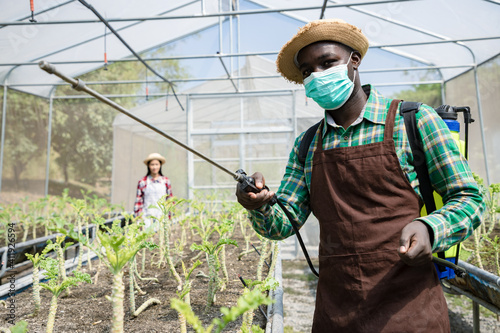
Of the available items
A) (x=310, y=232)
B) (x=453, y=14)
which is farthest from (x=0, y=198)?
(x=453, y=14)

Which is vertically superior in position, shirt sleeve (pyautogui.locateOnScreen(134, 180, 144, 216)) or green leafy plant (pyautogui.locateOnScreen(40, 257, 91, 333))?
shirt sleeve (pyautogui.locateOnScreen(134, 180, 144, 216))

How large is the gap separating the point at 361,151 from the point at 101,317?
1.48 metres

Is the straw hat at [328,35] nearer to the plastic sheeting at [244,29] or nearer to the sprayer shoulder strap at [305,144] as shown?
the sprayer shoulder strap at [305,144]

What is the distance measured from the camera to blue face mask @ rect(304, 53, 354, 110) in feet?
4.13

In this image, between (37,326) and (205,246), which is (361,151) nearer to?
(205,246)

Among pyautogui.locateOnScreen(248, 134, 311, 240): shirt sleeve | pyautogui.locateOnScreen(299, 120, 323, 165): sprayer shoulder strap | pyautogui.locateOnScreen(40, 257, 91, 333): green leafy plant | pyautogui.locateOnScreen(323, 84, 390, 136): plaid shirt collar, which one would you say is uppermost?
pyautogui.locateOnScreen(323, 84, 390, 136): plaid shirt collar

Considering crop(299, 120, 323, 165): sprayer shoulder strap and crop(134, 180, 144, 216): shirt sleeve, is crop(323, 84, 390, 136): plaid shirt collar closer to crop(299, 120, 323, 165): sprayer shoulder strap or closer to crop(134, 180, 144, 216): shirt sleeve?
crop(299, 120, 323, 165): sprayer shoulder strap

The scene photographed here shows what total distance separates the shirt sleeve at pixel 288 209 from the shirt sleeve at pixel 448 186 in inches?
17.9

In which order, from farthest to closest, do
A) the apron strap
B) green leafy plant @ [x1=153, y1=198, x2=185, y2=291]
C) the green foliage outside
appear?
the green foliage outside < green leafy plant @ [x1=153, y1=198, x2=185, y2=291] < the apron strap

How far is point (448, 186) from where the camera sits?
1074mm

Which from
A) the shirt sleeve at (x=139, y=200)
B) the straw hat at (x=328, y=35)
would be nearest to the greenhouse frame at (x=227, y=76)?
the shirt sleeve at (x=139, y=200)

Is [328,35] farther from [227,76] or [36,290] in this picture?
[227,76]

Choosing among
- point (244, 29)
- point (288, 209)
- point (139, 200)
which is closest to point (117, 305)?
point (288, 209)

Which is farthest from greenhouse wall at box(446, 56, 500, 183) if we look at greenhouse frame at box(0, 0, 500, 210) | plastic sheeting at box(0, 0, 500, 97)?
plastic sheeting at box(0, 0, 500, 97)
